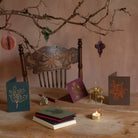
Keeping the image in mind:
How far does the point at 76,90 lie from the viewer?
57.0 inches

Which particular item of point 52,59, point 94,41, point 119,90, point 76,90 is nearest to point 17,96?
point 76,90

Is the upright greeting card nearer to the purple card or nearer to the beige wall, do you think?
the purple card

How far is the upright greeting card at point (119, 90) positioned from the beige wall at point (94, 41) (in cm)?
102

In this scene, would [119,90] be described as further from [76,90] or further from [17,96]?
[17,96]

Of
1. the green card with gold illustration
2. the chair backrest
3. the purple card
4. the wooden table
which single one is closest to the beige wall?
the chair backrest

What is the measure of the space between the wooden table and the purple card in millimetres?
76

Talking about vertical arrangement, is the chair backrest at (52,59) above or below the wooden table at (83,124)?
above

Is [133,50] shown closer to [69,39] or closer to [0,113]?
[69,39]

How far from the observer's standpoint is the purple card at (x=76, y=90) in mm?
1393

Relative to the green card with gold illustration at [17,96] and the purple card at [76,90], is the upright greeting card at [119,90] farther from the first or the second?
the green card with gold illustration at [17,96]

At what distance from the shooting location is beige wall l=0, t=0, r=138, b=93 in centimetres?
217

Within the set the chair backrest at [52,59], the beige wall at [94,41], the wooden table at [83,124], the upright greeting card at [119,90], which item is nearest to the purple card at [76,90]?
the wooden table at [83,124]

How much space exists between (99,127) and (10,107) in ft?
1.84

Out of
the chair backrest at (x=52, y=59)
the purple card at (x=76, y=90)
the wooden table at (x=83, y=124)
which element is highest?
the chair backrest at (x=52, y=59)
